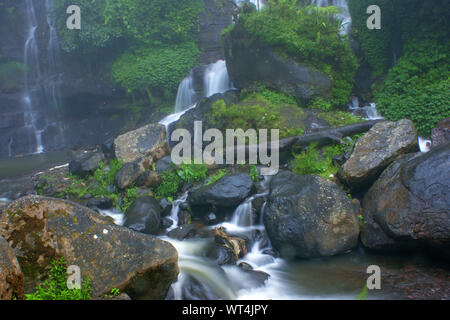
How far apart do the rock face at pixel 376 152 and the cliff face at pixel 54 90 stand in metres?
10.4

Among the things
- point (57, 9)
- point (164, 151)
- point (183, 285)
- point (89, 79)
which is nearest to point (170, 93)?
point (89, 79)

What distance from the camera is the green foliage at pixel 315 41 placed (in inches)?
432

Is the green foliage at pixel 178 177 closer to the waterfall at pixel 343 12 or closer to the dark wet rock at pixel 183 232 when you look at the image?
the dark wet rock at pixel 183 232

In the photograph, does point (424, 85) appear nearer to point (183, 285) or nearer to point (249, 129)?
point (249, 129)

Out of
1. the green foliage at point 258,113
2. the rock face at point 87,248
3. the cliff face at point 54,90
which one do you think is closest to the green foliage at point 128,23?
the cliff face at point 54,90

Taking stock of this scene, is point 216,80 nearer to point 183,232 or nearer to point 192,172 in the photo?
point 192,172

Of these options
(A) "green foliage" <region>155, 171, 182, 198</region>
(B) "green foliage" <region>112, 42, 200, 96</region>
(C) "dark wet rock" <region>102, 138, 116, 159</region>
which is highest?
(B) "green foliage" <region>112, 42, 200, 96</region>

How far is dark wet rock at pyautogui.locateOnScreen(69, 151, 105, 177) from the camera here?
9.52m

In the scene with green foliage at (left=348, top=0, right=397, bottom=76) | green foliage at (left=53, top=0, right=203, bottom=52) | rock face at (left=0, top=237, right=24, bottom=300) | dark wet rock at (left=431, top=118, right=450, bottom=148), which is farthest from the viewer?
green foliage at (left=53, top=0, right=203, bottom=52)

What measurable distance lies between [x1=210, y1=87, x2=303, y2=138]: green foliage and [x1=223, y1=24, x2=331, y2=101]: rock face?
427mm

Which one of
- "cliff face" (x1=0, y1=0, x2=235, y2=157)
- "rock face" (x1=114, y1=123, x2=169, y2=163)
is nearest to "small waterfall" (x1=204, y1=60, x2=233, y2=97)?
"cliff face" (x1=0, y1=0, x2=235, y2=157)

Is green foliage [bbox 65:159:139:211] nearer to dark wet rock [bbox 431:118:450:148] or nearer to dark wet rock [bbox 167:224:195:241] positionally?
dark wet rock [bbox 167:224:195:241]

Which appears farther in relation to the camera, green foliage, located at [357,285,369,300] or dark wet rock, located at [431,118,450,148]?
dark wet rock, located at [431,118,450,148]

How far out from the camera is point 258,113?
9758 millimetres
